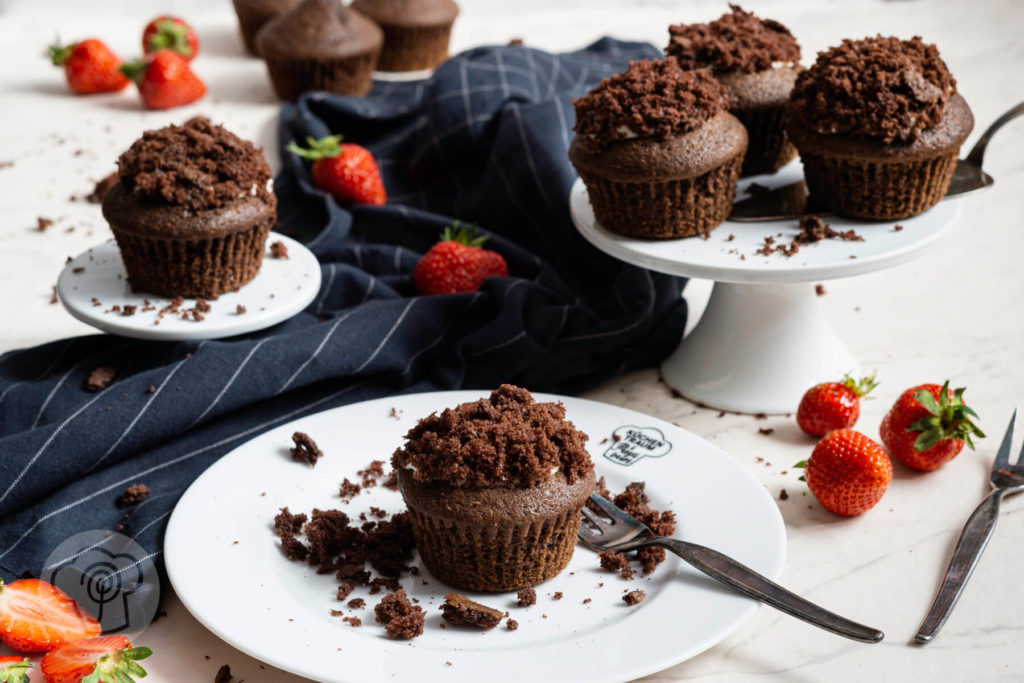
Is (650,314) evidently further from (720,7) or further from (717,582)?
(720,7)

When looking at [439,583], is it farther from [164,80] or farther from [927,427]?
[164,80]

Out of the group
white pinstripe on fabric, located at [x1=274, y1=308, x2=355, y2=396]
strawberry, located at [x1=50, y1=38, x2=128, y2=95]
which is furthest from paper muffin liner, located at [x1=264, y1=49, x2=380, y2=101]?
white pinstripe on fabric, located at [x1=274, y1=308, x2=355, y2=396]

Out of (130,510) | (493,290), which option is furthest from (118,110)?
(130,510)

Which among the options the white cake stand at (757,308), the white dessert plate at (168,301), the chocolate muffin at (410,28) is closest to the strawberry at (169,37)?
the chocolate muffin at (410,28)

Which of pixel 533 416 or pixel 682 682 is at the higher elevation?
pixel 533 416

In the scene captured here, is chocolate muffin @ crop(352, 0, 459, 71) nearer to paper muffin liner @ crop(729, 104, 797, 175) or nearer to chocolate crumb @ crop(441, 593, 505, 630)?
paper muffin liner @ crop(729, 104, 797, 175)
